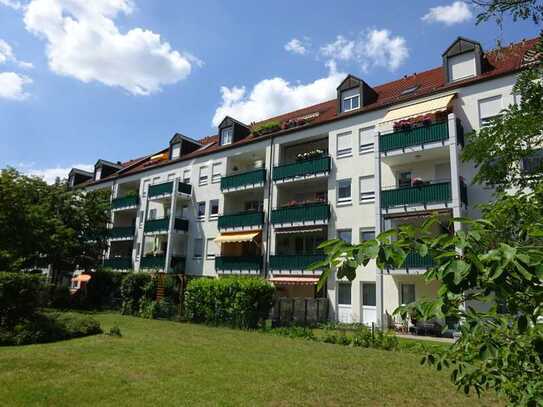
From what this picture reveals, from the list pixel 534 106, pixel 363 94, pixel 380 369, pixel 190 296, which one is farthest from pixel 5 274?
pixel 363 94

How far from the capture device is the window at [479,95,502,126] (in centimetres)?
2203

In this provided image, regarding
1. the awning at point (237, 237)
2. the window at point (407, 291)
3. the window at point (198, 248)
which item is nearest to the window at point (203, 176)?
the window at point (198, 248)

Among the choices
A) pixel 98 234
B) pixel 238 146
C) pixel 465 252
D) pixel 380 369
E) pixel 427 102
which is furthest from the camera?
pixel 98 234

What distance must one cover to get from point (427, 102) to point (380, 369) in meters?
17.3

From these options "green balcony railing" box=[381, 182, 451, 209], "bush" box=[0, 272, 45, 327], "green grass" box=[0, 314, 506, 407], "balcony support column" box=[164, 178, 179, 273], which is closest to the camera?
"green grass" box=[0, 314, 506, 407]

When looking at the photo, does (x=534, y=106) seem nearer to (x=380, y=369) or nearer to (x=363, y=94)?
(x=380, y=369)

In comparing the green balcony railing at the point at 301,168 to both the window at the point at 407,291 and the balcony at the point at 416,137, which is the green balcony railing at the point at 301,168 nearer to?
the balcony at the point at 416,137

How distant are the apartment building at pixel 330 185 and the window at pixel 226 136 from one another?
0.10 m

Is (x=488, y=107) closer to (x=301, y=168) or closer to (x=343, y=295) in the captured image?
(x=301, y=168)

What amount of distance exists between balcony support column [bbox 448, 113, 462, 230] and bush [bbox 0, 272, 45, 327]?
1824 cm

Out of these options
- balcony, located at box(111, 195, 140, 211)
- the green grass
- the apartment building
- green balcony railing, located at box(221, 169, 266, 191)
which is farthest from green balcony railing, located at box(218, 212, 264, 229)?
the green grass

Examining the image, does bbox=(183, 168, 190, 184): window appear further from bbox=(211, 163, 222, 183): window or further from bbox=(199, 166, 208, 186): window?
bbox=(211, 163, 222, 183): window

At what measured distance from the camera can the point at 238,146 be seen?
34.2 meters

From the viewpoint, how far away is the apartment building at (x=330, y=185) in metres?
22.5
